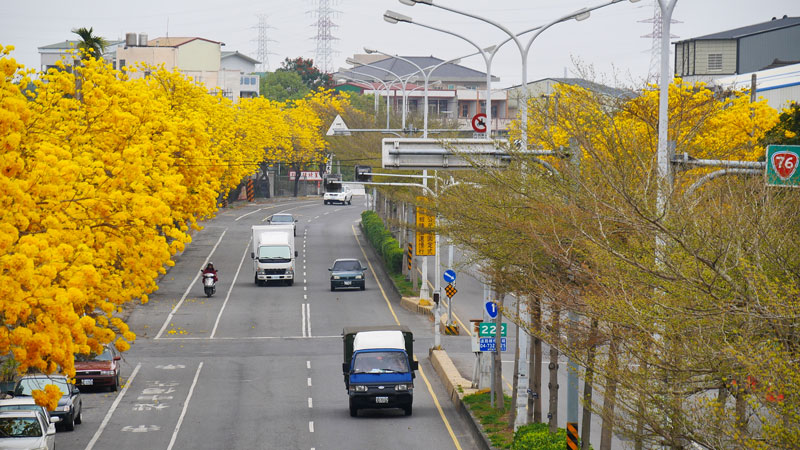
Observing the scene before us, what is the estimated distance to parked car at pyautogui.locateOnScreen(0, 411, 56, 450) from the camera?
74.9ft

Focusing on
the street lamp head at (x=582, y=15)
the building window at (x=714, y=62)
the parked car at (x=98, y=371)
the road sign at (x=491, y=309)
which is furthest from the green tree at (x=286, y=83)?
the street lamp head at (x=582, y=15)

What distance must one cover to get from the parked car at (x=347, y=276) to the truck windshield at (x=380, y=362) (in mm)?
26742

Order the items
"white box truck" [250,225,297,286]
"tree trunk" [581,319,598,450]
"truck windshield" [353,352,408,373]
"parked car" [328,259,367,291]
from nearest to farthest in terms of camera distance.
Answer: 1. "tree trunk" [581,319,598,450]
2. "truck windshield" [353,352,408,373]
3. "parked car" [328,259,367,291]
4. "white box truck" [250,225,297,286]

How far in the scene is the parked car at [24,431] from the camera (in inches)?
899

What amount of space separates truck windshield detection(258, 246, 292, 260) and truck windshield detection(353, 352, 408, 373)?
2886cm

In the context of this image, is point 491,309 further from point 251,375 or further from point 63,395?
point 63,395

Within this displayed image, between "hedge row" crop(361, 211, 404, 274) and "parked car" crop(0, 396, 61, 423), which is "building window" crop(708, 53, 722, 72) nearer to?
"hedge row" crop(361, 211, 404, 274)

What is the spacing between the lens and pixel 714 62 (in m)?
77.7

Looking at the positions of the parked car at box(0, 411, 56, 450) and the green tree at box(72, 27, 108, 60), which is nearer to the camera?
the parked car at box(0, 411, 56, 450)

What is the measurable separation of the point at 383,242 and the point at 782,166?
5381cm

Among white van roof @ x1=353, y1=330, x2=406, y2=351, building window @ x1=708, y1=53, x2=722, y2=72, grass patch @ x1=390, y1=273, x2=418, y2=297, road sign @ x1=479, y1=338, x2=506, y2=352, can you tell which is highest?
building window @ x1=708, y1=53, x2=722, y2=72

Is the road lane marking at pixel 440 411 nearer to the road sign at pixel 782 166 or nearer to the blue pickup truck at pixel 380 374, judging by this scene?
the blue pickup truck at pixel 380 374

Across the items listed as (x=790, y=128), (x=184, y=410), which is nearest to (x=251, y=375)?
(x=184, y=410)

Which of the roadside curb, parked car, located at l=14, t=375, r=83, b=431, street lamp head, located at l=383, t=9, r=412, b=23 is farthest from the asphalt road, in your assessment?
street lamp head, located at l=383, t=9, r=412, b=23
